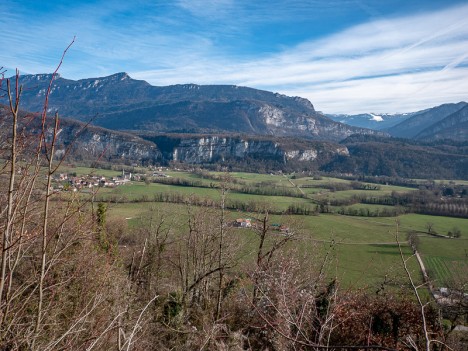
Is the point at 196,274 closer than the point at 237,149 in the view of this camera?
Yes

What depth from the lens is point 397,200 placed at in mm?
54938

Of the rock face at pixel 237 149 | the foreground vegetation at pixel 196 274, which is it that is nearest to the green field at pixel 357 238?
the foreground vegetation at pixel 196 274

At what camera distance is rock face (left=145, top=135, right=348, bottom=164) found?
118938 millimetres

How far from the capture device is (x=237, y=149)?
128625 millimetres

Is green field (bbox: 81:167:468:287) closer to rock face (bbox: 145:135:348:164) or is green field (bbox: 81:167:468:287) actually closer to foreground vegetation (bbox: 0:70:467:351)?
foreground vegetation (bbox: 0:70:467:351)

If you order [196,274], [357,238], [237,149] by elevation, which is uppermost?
[237,149]

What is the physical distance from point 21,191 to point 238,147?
126m

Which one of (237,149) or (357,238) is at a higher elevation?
(237,149)

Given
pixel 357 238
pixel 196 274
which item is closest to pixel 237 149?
pixel 357 238

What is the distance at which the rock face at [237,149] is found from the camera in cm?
11894

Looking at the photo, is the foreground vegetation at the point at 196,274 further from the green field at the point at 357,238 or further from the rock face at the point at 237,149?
the rock face at the point at 237,149

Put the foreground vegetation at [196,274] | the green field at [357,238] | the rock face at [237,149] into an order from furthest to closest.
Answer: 1. the rock face at [237,149]
2. the green field at [357,238]
3. the foreground vegetation at [196,274]

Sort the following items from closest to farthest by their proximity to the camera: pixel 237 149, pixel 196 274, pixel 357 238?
pixel 196 274 → pixel 357 238 → pixel 237 149

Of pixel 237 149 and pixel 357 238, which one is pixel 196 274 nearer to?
pixel 357 238
